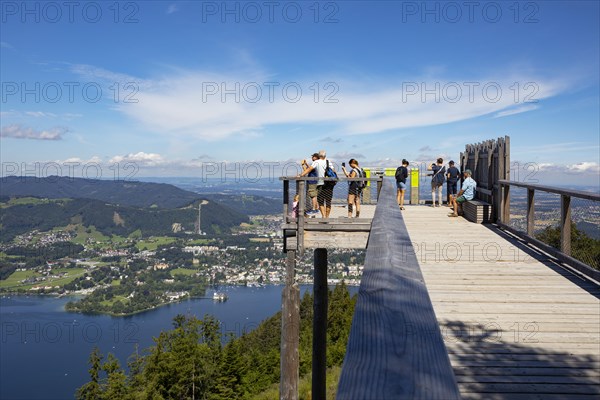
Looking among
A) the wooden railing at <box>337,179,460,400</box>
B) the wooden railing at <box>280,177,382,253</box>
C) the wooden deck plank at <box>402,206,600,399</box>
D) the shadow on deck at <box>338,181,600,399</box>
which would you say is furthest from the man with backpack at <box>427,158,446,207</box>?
the wooden railing at <box>337,179,460,400</box>

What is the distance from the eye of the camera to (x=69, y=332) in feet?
298

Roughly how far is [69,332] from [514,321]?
331 ft

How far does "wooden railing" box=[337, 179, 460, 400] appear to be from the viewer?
827mm

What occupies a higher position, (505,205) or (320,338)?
(505,205)

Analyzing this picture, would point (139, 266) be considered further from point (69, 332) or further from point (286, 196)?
point (286, 196)

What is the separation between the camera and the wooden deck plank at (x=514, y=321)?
322 centimetres

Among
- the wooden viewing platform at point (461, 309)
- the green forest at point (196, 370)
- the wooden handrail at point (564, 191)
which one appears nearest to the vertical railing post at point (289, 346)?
the wooden viewing platform at point (461, 309)

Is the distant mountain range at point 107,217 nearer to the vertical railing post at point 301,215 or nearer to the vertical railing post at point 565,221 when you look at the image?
the vertical railing post at point 301,215

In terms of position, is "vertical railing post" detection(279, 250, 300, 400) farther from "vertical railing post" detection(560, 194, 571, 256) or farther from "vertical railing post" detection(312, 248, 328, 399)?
"vertical railing post" detection(560, 194, 571, 256)

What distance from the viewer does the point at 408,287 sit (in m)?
1.42

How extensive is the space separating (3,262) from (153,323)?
67.1 m

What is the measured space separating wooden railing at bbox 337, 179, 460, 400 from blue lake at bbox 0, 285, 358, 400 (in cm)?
6929

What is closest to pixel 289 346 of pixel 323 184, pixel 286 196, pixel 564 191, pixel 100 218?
pixel 286 196

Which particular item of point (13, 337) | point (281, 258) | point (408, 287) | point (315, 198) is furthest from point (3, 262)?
point (408, 287)
